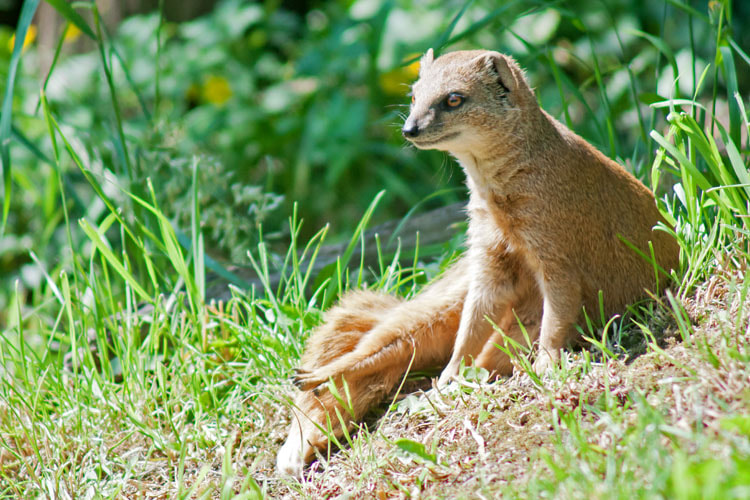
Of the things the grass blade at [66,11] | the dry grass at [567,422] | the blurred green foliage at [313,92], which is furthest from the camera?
the blurred green foliage at [313,92]

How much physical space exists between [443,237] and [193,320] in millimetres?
1258

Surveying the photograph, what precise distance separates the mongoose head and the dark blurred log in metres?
0.97

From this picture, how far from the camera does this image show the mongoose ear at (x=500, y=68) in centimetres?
228

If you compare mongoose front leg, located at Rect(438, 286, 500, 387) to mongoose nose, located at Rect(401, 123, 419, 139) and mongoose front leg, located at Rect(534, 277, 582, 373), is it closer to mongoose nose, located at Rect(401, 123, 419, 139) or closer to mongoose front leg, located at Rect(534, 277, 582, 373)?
mongoose front leg, located at Rect(534, 277, 582, 373)

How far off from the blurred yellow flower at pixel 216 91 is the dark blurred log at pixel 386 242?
2.51 meters

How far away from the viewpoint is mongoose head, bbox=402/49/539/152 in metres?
2.22

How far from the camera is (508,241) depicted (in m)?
2.28

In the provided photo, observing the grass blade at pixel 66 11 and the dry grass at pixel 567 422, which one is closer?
the dry grass at pixel 567 422

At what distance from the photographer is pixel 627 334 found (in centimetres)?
220

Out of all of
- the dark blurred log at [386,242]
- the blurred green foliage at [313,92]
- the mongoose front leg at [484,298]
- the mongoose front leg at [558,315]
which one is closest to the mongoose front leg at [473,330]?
the mongoose front leg at [484,298]

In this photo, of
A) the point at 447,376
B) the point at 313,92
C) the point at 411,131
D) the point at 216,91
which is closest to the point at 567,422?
the point at 447,376

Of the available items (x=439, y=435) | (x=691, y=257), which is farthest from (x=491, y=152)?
(x=439, y=435)

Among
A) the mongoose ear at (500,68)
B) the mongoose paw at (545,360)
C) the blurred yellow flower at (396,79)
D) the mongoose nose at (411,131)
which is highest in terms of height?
the mongoose ear at (500,68)

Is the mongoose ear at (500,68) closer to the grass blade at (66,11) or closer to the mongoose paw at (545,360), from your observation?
the mongoose paw at (545,360)
